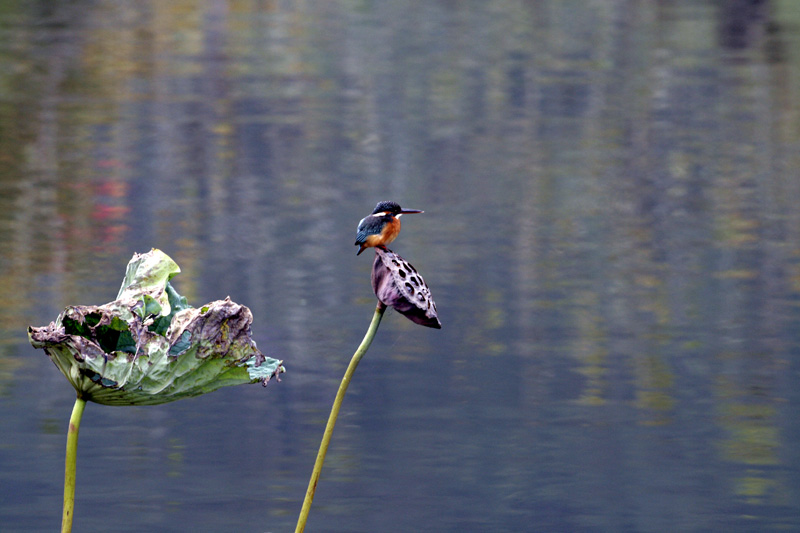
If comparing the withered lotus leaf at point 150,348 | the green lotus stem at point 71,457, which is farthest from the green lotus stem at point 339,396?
the green lotus stem at point 71,457

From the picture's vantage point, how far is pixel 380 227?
1.83 metres

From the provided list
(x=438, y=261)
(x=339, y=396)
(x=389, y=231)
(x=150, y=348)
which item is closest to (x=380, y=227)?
(x=389, y=231)

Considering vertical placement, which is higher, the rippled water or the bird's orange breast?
the bird's orange breast

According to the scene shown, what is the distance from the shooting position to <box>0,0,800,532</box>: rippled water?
11.1 ft

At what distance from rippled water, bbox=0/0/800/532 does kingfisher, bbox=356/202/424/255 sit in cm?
138

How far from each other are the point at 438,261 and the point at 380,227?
418cm

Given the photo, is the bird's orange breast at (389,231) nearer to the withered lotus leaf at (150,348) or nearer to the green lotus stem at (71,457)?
the withered lotus leaf at (150,348)

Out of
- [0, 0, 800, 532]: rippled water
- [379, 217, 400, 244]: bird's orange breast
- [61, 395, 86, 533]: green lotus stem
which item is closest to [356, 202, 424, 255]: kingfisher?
[379, 217, 400, 244]: bird's orange breast

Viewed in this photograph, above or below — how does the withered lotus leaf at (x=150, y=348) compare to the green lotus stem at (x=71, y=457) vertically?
above

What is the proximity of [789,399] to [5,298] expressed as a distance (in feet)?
11.4

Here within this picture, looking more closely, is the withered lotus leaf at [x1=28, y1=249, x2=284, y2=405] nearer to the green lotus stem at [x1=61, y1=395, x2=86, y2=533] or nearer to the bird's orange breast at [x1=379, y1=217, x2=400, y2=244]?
the green lotus stem at [x1=61, y1=395, x2=86, y2=533]

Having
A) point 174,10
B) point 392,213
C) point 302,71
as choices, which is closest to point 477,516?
point 392,213

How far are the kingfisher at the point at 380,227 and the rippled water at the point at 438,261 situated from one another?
1380 mm

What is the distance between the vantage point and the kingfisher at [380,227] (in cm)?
183
